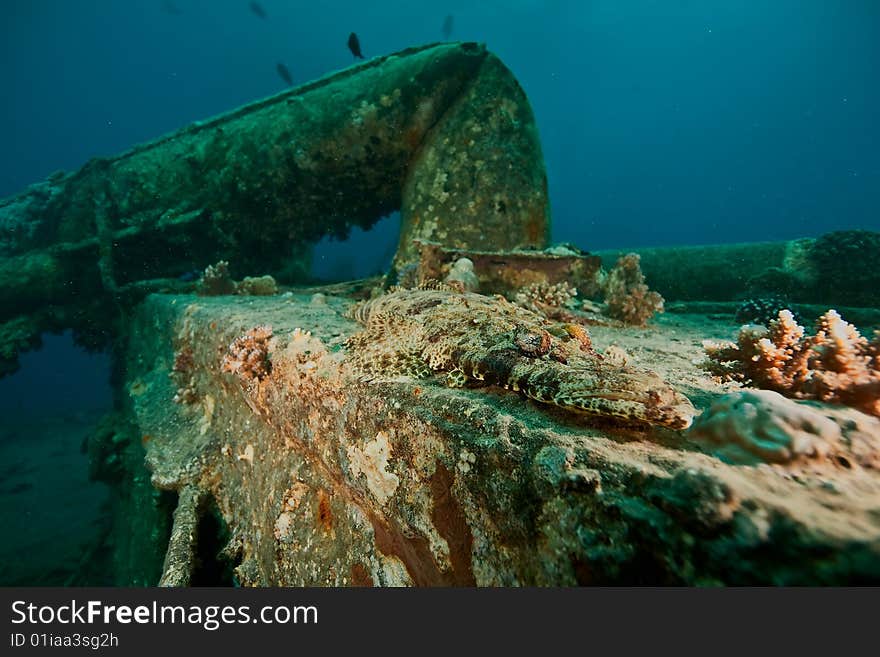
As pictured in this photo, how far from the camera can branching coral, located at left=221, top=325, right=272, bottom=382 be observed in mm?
2992

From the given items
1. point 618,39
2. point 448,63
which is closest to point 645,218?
point 618,39

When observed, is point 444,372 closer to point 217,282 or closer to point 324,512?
point 324,512

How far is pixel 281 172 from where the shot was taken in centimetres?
782

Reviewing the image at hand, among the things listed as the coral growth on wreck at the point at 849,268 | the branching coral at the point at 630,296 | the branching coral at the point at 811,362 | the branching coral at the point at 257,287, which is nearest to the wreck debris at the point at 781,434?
the branching coral at the point at 811,362

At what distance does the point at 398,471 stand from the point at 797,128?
180 m

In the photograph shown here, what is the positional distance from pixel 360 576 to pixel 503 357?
148cm

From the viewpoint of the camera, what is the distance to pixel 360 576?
7.04 feet

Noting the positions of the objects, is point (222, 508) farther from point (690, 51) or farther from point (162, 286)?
point (690, 51)

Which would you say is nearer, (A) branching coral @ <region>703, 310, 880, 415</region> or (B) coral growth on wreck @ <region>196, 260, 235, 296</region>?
(A) branching coral @ <region>703, 310, 880, 415</region>

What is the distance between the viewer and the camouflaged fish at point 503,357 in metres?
1.45

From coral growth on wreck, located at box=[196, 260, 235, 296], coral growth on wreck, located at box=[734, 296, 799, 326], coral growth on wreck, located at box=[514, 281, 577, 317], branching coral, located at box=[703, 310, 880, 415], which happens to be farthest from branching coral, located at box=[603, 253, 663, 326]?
coral growth on wreck, located at box=[196, 260, 235, 296]

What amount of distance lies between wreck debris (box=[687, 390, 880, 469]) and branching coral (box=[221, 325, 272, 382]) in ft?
9.15

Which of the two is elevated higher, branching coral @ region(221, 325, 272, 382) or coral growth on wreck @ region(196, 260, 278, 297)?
coral growth on wreck @ region(196, 260, 278, 297)

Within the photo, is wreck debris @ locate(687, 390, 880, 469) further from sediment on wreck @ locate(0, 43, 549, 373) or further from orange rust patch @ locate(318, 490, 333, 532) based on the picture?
sediment on wreck @ locate(0, 43, 549, 373)
